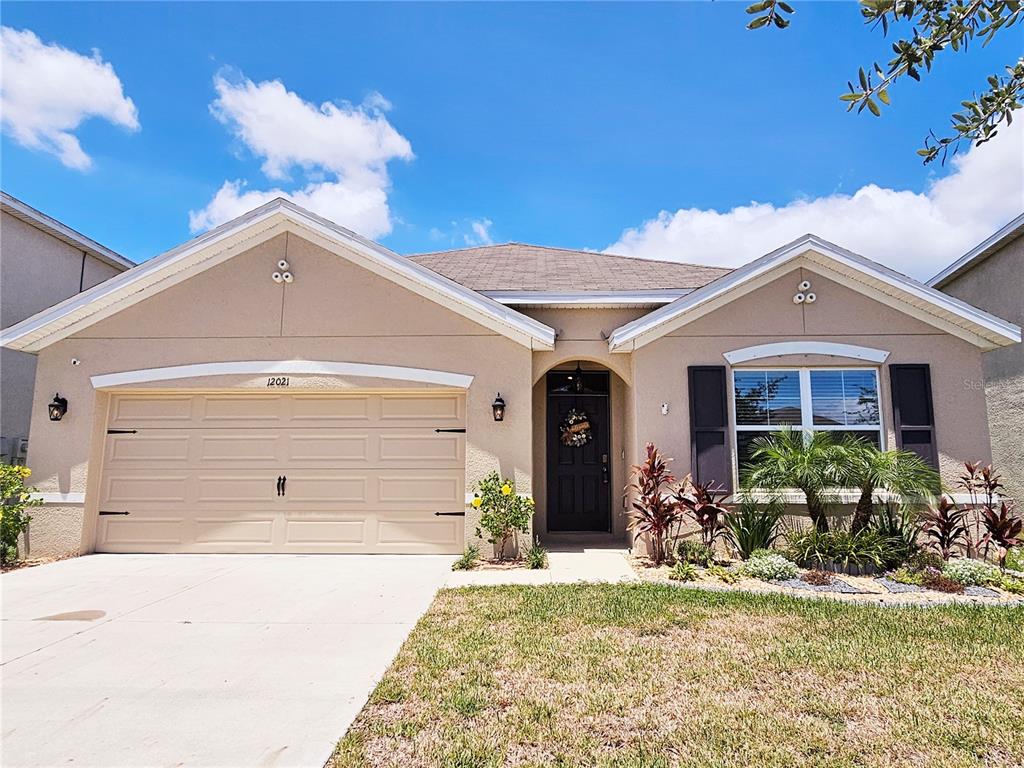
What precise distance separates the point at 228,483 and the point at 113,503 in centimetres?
182

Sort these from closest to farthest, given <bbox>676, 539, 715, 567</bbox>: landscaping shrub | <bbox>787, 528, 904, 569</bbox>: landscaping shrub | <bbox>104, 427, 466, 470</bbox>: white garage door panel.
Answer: <bbox>787, 528, 904, 569</bbox>: landscaping shrub, <bbox>676, 539, 715, 567</bbox>: landscaping shrub, <bbox>104, 427, 466, 470</bbox>: white garage door panel

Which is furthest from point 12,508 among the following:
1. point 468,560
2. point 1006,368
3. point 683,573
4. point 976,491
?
point 1006,368

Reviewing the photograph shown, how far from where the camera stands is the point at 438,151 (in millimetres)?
12539

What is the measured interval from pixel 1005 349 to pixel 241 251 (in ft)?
44.7

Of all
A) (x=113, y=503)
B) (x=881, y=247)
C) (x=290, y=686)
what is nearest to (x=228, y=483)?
(x=113, y=503)

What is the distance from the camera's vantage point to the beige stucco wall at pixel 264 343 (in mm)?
8789

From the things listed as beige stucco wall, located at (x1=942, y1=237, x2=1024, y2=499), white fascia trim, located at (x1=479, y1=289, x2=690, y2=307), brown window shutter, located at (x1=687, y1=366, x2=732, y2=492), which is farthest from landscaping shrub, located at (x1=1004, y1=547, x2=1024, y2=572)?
white fascia trim, located at (x1=479, y1=289, x2=690, y2=307)

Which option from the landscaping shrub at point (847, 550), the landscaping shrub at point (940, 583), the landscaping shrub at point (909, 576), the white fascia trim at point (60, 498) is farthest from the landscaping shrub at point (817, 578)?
the white fascia trim at point (60, 498)

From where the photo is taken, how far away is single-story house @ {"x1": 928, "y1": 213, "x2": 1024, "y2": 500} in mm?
10633

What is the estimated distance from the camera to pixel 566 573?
755 centimetres

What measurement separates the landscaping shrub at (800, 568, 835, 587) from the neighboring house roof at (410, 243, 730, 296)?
4.44 m

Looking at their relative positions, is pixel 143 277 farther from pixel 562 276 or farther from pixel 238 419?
pixel 562 276

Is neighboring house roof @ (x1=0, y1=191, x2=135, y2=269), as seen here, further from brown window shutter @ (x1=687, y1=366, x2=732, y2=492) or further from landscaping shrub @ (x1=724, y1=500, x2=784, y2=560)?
landscaping shrub @ (x1=724, y1=500, x2=784, y2=560)

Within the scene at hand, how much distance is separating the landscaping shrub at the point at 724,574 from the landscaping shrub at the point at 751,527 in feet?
2.12
